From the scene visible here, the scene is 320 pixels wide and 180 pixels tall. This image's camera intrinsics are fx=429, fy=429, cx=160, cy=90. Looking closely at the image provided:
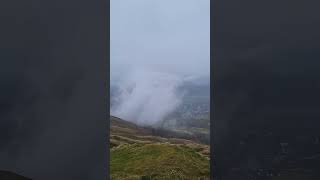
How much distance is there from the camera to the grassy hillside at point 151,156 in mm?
7250

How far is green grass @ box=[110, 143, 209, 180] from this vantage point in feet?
23.6

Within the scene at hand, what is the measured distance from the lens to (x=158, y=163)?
293 inches

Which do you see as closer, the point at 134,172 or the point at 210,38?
the point at 210,38

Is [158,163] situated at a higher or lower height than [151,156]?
lower

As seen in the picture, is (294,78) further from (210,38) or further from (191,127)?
(191,127)

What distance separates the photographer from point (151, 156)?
25.8ft

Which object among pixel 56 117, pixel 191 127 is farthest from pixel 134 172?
pixel 56 117

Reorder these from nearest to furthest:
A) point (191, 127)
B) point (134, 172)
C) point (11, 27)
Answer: point (11, 27) < point (134, 172) < point (191, 127)

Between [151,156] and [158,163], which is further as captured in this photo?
[151,156]

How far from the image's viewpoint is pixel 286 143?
15.1ft

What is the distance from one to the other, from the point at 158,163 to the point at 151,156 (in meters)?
0.44

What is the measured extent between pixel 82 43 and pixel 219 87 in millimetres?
1539

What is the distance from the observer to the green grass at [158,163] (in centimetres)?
718

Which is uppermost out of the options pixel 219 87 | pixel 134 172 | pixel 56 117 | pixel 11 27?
pixel 11 27
